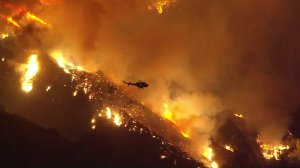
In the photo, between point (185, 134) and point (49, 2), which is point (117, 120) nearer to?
point (185, 134)

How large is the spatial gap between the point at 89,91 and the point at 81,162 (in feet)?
16.7

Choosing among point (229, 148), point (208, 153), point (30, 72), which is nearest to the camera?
point (30, 72)

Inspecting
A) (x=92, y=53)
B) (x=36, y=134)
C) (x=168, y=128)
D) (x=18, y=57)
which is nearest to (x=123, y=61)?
(x=92, y=53)

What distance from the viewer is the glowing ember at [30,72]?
31.3m

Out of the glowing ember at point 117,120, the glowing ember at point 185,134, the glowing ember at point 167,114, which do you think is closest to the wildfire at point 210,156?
the glowing ember at point 185,134

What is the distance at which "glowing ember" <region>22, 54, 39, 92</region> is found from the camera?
103 ft

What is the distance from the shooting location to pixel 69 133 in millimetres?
30672

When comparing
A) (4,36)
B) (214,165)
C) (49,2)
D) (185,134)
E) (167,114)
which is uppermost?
(49,2)

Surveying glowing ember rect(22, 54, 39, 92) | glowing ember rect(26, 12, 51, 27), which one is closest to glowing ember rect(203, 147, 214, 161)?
glowing ember rect(22, 54, 39, 92)

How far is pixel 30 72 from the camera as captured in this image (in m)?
32.1

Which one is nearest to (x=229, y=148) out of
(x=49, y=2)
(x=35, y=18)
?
(x=49, y=2)

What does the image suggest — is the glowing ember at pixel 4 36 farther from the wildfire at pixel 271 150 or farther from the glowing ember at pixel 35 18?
the wildfire at pixel 271 150

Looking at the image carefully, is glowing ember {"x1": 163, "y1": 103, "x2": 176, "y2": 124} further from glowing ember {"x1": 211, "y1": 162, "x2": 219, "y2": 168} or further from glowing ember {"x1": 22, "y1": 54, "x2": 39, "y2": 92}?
glowing ember {"x1": 22, "y1": 54, "x2": 39, "y2": 92}

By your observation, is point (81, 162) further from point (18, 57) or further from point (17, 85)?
point (18, 57)
